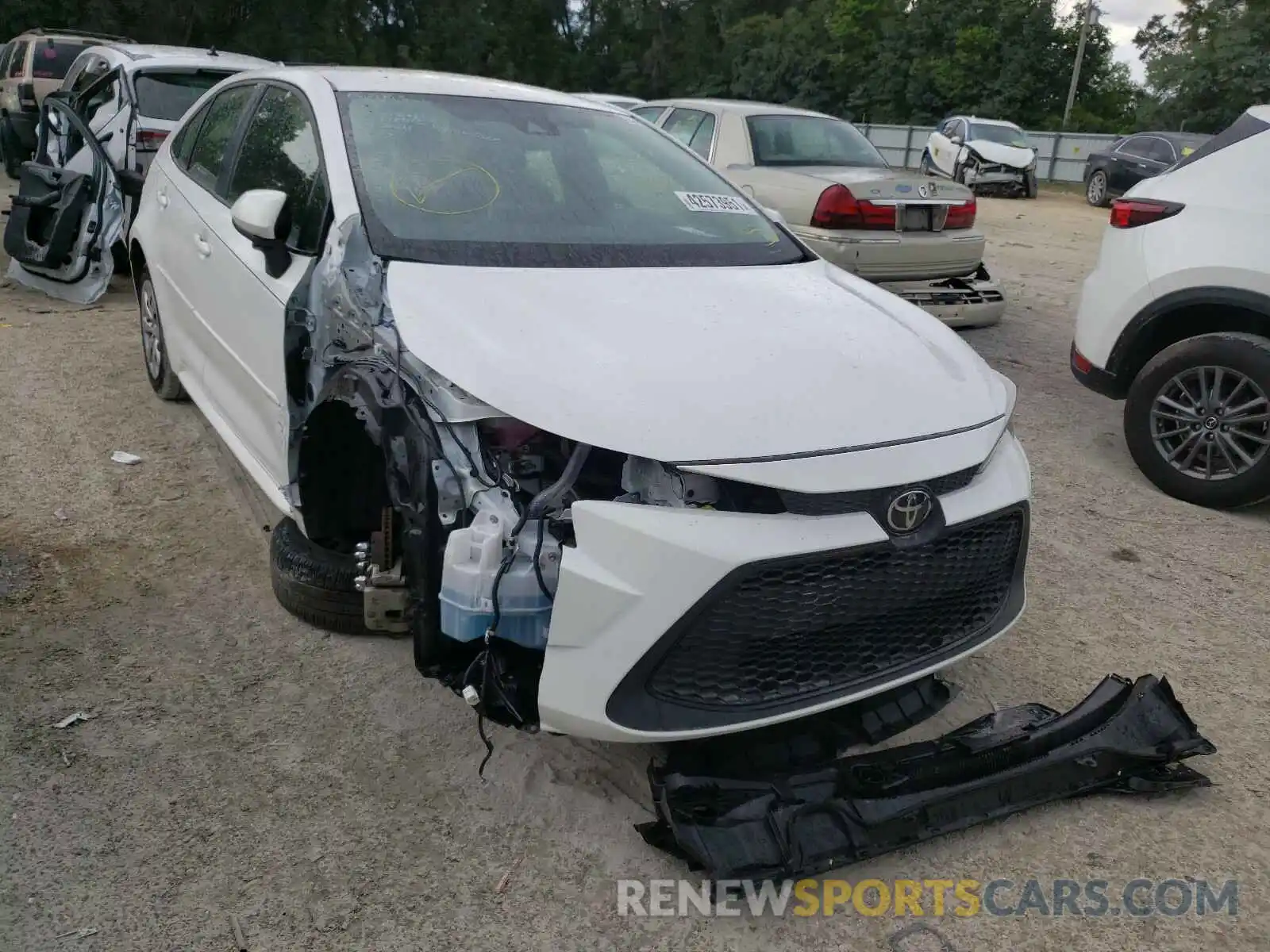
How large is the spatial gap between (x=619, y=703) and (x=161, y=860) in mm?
1148

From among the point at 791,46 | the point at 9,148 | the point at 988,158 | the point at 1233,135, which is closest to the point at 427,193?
the point at 1233,135

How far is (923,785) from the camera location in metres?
2.58

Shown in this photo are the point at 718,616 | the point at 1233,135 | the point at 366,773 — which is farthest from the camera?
the point at 1233,135

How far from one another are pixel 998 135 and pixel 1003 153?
0.72 m

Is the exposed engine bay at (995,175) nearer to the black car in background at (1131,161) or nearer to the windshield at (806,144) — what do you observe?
the black car in background at (1131,161)

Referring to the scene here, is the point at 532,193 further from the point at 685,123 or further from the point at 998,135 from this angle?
the point at 998,135

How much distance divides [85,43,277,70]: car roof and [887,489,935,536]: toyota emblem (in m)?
7.01

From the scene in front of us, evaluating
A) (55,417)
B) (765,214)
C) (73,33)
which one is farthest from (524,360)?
(73,33)

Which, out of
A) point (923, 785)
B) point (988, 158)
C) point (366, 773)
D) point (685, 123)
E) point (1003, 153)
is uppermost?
point (685, 123)

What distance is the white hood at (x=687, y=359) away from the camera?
2344mm

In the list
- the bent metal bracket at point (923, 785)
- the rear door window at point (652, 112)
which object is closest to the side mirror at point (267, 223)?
the bent metal bracket at point (923, 785)

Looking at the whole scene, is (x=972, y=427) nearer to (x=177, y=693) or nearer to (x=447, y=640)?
(x=447, y=640)

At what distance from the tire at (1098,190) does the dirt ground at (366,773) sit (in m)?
17.5

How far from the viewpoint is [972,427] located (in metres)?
2.67
